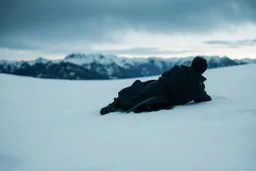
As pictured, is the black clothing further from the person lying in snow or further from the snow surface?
the snow surface

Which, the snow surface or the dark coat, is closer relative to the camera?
the snow surface

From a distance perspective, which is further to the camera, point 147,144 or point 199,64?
point 199,64

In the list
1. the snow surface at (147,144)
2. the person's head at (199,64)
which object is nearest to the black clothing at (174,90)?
the person's head at (199,64)

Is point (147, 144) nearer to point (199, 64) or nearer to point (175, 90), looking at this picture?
point (175, 90)

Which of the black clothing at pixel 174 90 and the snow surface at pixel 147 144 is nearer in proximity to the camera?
the snow surface at pixel 147 144

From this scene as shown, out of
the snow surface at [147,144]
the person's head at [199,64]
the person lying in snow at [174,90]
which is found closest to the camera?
the snow surface at [147,144]

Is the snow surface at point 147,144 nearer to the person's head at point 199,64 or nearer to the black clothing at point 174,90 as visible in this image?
the black clothing at point 174,90

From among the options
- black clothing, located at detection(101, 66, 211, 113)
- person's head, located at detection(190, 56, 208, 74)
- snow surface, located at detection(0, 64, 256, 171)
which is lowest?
snow surface, located at detection(0, 64, 256, 171)

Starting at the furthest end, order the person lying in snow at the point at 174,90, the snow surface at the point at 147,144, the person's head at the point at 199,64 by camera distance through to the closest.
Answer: the person's head at the point at 199,64 < the person lying in snow at the point at 174,90 < the snow surface at the point at 147,144

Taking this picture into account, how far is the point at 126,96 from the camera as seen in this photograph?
4.57 metres

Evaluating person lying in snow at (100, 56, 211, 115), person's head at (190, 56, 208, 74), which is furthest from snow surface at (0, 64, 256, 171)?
person's head at (190, 56, 208, 74)

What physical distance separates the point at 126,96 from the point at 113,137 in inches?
78.0

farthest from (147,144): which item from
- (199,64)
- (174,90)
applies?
(199,64)

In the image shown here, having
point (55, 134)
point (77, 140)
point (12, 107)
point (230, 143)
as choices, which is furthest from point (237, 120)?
point (12, 107)
